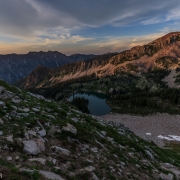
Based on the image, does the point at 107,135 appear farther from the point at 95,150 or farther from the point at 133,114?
the point at 133,114

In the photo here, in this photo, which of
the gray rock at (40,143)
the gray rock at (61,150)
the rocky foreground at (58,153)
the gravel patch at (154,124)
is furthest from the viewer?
the gravel patch at (154,124)

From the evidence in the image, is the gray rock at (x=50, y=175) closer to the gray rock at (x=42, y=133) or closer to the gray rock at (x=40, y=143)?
the gray rock at (x=40, y=143)

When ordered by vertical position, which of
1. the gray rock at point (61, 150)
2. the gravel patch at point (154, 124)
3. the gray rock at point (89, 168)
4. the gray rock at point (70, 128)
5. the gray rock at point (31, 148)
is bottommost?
the gravel patch at point (154, 124)

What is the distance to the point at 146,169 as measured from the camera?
16.2 m

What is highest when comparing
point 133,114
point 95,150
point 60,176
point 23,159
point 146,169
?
point 23,159

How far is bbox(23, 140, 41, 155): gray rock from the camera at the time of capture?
11700 millimetres

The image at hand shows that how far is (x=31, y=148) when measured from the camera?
39.4 ft

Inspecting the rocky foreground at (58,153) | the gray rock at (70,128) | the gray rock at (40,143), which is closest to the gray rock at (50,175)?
the rocky foreground at (58,153)

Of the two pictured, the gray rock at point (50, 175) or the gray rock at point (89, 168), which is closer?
the gray rock at point (50, 175)

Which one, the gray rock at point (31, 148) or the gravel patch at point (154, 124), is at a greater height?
the gray rock at point (31, 148)

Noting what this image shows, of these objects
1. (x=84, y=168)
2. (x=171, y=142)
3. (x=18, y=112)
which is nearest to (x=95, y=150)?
(x=84, y=168)

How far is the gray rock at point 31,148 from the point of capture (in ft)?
38.4

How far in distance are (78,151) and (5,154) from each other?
5.83m

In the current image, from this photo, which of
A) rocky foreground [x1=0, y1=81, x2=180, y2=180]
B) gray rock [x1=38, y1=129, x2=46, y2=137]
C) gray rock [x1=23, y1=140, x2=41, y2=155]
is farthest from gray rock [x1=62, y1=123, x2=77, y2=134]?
gray rock [x1=23, y1=140, x2=41, y2=155]
